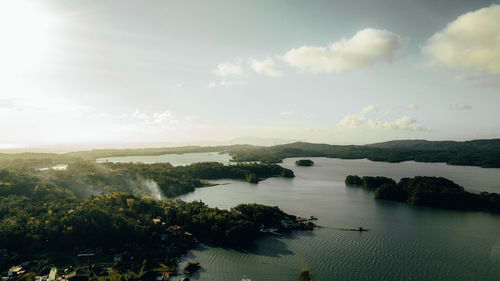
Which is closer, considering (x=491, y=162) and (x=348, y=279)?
(x=348, y=279)

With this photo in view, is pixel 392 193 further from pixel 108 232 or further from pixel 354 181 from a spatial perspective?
pixel 108 232

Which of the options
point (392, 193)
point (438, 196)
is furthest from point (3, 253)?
point (438, 196)

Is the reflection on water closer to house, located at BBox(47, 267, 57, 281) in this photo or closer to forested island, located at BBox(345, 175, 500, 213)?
forested island, located at BBox(345, 175, 500, 213)

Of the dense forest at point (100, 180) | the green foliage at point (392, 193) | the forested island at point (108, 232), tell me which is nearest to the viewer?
the forested island at point (108, 232)

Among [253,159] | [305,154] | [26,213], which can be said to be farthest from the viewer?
[305,154]

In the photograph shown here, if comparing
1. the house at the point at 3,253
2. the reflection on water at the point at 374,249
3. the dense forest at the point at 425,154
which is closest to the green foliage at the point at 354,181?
the reflection on water at the point at 374,249

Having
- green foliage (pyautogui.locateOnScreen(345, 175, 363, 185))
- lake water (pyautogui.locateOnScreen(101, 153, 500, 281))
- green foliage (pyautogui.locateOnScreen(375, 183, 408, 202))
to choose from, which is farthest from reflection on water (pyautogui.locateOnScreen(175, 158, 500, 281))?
green foliage (pyautogui.locateOnScreen(345, 175, 363, 185))

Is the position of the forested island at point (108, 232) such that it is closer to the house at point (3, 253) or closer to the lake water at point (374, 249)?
the house at point (3, 253)

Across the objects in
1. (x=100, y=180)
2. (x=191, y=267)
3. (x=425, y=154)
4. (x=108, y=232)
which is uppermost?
(x=425, y=154)

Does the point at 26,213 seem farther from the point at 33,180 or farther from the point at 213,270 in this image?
the point at 213,270

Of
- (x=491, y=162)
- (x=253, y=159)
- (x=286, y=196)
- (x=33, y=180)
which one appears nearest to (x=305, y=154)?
(x=253, y=159)

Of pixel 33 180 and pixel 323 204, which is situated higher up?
pixel 33 180
